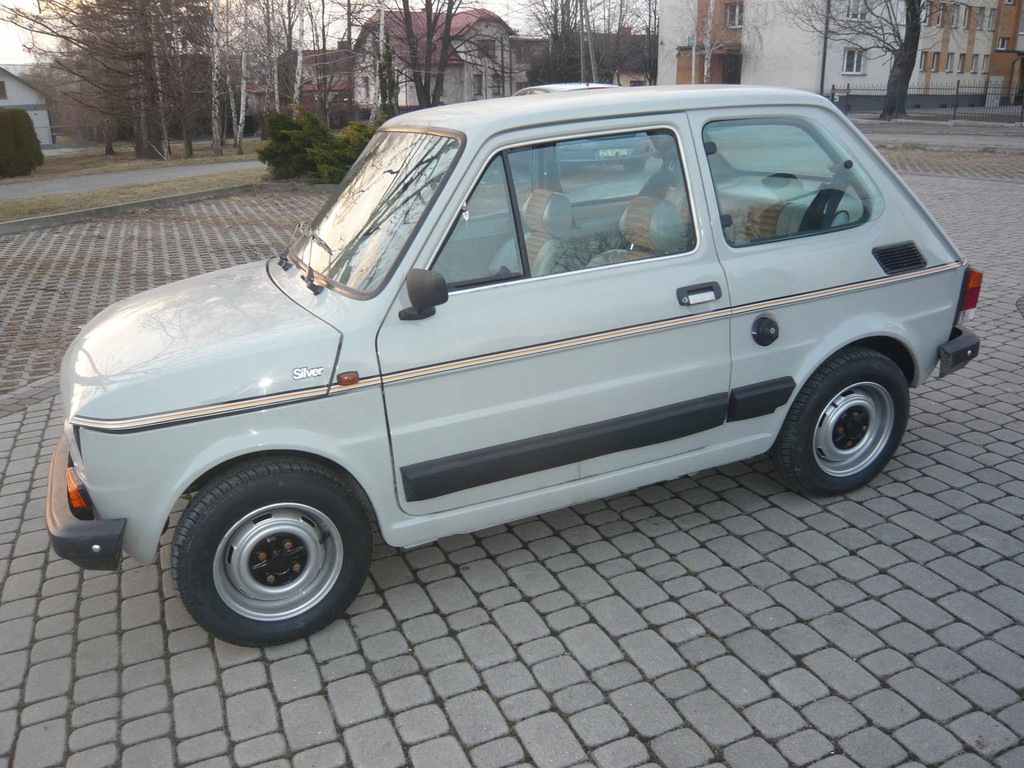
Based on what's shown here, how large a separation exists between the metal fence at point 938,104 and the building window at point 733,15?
10502mm

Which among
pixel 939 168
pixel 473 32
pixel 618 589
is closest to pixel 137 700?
pixel 618 589

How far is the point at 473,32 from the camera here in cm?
5656

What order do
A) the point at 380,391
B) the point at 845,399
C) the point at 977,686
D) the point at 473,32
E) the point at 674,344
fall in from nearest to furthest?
the point at 977,686 < the point at 380,391 < the point at 674,344 < the point at 845,399 < the point at 473,32

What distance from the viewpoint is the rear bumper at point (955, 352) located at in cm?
464

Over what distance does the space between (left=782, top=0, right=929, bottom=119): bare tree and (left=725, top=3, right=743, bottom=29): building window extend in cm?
523

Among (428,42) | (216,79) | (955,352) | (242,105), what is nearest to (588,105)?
(955,352)

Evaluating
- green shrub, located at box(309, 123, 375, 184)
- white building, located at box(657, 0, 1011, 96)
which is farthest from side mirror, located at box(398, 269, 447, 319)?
white building, located at box(657, 0, 1011, 96)

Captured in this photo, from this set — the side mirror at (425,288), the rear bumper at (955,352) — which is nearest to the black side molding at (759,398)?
the rear bumper at (955,352)

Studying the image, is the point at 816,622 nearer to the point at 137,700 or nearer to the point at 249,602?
the point at 249,602

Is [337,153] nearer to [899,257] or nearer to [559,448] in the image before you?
[899,257]

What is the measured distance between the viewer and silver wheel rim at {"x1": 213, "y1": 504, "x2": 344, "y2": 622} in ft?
11.4

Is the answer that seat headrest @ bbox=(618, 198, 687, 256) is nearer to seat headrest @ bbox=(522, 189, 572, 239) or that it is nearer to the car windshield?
seat headrest @ bbox=(522, 189, 572, 239)

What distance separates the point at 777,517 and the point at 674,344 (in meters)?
1.22

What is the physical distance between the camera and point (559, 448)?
3.79 meters
